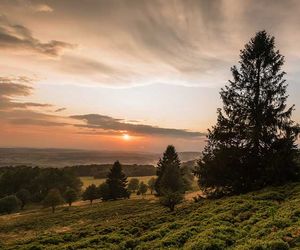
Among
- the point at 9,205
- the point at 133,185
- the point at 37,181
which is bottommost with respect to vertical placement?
the point at 9,205

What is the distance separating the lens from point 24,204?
398 feet

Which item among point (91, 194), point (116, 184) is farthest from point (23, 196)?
point (116, 184)

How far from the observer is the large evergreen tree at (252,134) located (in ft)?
119

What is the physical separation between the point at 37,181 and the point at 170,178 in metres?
75.5

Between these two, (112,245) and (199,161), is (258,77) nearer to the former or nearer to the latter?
(199,161)

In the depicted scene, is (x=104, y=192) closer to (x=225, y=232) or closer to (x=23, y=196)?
(x=23, y=196)

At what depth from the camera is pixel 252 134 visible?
3622 centimetres

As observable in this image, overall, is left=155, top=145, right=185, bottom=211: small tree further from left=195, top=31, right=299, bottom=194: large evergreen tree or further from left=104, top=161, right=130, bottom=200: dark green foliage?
left=104, top=161, right=130, bottom=200: dark green foliage

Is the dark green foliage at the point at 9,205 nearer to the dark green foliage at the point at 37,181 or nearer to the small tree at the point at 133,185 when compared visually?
the dark green foliage at the point at 37,181

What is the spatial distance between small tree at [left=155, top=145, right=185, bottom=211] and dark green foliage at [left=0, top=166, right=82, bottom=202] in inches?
2200

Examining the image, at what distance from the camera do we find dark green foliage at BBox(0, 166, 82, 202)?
432 ft

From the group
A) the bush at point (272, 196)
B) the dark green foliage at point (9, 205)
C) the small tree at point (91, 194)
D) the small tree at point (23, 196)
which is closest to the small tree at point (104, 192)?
the small tree at point (91, 194)

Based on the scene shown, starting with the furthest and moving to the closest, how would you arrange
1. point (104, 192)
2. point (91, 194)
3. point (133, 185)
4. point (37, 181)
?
point (133, 185) → point (37, 181) → point (91, 194) → point (104, 192)

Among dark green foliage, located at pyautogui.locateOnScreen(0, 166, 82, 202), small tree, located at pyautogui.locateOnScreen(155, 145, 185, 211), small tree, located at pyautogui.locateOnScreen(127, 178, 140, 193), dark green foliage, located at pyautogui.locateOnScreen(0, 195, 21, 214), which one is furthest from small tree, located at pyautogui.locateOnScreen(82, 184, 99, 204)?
small tree, located at pyautogui.locateOnScreen(155, 145, 185, 211)
